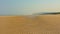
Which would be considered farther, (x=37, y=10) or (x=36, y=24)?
(x=37, y=10)

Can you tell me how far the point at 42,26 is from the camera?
17.3 inches

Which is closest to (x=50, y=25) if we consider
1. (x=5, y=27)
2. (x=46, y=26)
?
(x=46, y=26)

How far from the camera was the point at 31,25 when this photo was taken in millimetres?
443

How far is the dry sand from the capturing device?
0.44 m

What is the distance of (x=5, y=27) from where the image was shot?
45 cm

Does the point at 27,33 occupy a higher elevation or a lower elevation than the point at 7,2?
lower

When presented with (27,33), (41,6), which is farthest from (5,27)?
(41,6)

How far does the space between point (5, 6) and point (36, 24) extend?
1.13ft

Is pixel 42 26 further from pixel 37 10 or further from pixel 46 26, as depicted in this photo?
pixel 37 10

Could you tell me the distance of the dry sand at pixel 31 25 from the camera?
1.44 feet

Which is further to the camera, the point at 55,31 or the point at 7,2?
the point at 7,2

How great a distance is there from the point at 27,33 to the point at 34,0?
32cm

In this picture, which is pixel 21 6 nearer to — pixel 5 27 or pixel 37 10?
pixel 37 10

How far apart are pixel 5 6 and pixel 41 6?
238mm
